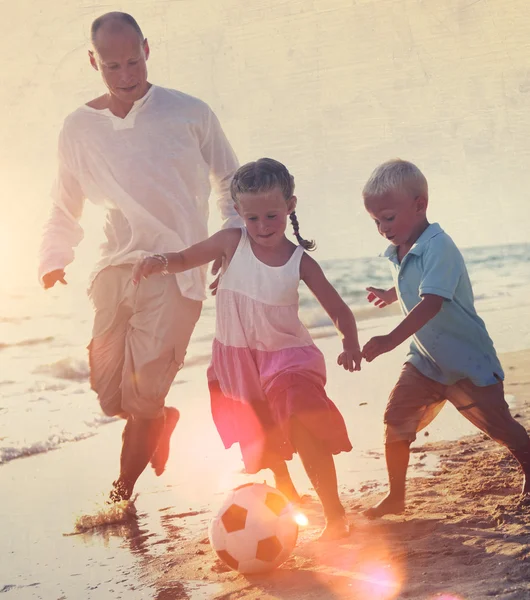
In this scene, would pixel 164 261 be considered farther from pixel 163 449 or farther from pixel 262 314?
pixel 163 449

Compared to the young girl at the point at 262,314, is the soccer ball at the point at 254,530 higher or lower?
lower

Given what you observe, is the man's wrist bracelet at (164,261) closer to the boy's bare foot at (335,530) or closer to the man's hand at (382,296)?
the man's hand at (382,296)

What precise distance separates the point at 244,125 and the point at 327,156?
6.50ft

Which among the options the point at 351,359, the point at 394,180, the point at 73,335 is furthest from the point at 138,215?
the point at 73,335

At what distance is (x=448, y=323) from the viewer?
3.80 m

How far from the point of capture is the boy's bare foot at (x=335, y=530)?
3512 mm

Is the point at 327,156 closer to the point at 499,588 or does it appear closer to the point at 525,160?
the point at 525,160

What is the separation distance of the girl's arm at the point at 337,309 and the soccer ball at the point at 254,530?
620mm

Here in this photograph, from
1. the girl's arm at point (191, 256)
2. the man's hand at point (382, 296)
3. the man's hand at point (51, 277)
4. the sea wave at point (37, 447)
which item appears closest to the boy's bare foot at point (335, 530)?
the man's hand at point (382, 296)

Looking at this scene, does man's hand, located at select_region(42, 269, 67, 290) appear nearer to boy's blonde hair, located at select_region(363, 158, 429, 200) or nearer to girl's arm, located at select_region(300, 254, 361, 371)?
girl's arm, located at select_region(300, 254, 361, 371)

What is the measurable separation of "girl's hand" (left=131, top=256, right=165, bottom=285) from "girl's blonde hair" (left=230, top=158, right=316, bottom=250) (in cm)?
44

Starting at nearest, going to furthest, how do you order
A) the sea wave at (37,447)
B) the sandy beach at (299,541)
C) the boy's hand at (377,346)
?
the sandy beach at (299,541), the boy's hand at (377,346), the sea wave at (37,447)

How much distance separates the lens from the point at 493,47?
8.68m

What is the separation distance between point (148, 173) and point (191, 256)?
656 mm
